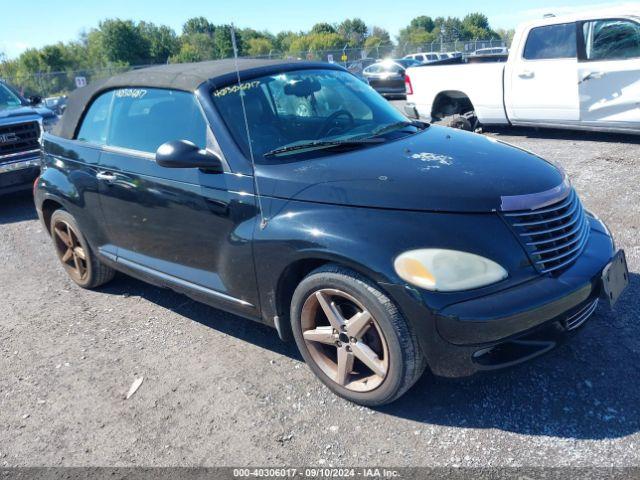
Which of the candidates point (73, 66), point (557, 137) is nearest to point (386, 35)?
point (73, 66)

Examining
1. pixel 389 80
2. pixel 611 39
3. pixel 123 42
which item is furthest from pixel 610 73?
pixel 123 42

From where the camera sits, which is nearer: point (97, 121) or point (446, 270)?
point (446, 270)

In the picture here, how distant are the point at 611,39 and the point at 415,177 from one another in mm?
6236

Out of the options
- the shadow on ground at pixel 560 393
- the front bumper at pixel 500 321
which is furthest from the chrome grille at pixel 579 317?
the shadow on ground at pixel 560 393

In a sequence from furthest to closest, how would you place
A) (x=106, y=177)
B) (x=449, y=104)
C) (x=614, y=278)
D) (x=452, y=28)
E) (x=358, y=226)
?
(x=452, y=28)
(x=449, y=104)
(x=106, y=177)
(x=614, y=278)
(x=358, y=226)

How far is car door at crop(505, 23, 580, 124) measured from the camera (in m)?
7.93

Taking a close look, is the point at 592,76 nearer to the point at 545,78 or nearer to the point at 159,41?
the point at 545,78

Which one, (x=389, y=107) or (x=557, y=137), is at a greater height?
(x=389, y=107)

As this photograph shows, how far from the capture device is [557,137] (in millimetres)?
8828

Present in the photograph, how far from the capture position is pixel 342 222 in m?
2.79

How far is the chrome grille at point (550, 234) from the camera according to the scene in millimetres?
2738

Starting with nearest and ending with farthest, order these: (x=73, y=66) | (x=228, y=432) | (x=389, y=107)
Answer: (x=228, y=432) → (x=389, y=107) → (x=73, y=66)

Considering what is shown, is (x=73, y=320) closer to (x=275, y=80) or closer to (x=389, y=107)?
(x=275, y=80)

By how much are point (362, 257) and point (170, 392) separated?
1.49 m
